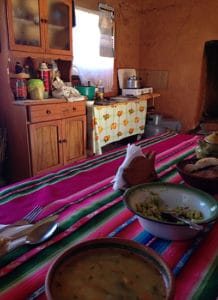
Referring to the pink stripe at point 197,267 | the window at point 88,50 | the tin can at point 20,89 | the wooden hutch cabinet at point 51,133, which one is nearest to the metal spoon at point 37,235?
the pink stripe at point 197,267

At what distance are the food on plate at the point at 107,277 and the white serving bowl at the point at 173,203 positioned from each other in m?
0.15

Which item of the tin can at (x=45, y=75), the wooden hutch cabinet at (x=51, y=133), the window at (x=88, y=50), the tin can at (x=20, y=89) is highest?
the window at (x=88, y=50)

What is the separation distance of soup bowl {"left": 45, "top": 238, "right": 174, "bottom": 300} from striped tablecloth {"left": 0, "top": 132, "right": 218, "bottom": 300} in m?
0.07

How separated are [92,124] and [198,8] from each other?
95.8 inches

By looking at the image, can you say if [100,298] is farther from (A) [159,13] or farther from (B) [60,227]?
(A) [159,13]

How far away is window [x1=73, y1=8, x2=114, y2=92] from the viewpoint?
10.7ft

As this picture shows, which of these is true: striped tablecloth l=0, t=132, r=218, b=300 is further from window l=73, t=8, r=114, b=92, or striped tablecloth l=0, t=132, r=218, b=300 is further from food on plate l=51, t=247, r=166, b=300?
window l=73, t=8, r=114, b=92

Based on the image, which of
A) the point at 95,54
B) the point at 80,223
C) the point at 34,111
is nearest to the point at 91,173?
the point at 80,223

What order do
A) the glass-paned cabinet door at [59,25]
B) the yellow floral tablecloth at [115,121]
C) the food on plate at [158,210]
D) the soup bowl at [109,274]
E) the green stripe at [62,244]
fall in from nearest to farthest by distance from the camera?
the soup bowl at [109,274]
the green stripe at [62,244]
the food on plate at [158,210]
the glass-paned cabinet door at [59,25]
the yellow floral tablecloth at [115,121]

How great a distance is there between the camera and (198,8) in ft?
12.5

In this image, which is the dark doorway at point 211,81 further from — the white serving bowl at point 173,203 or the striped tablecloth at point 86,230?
the white serving bowl at point 173,203

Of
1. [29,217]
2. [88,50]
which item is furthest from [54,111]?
[29,217]

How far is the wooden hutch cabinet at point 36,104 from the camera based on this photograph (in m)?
2.29

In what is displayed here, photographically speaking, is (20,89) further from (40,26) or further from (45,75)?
(40,26)
